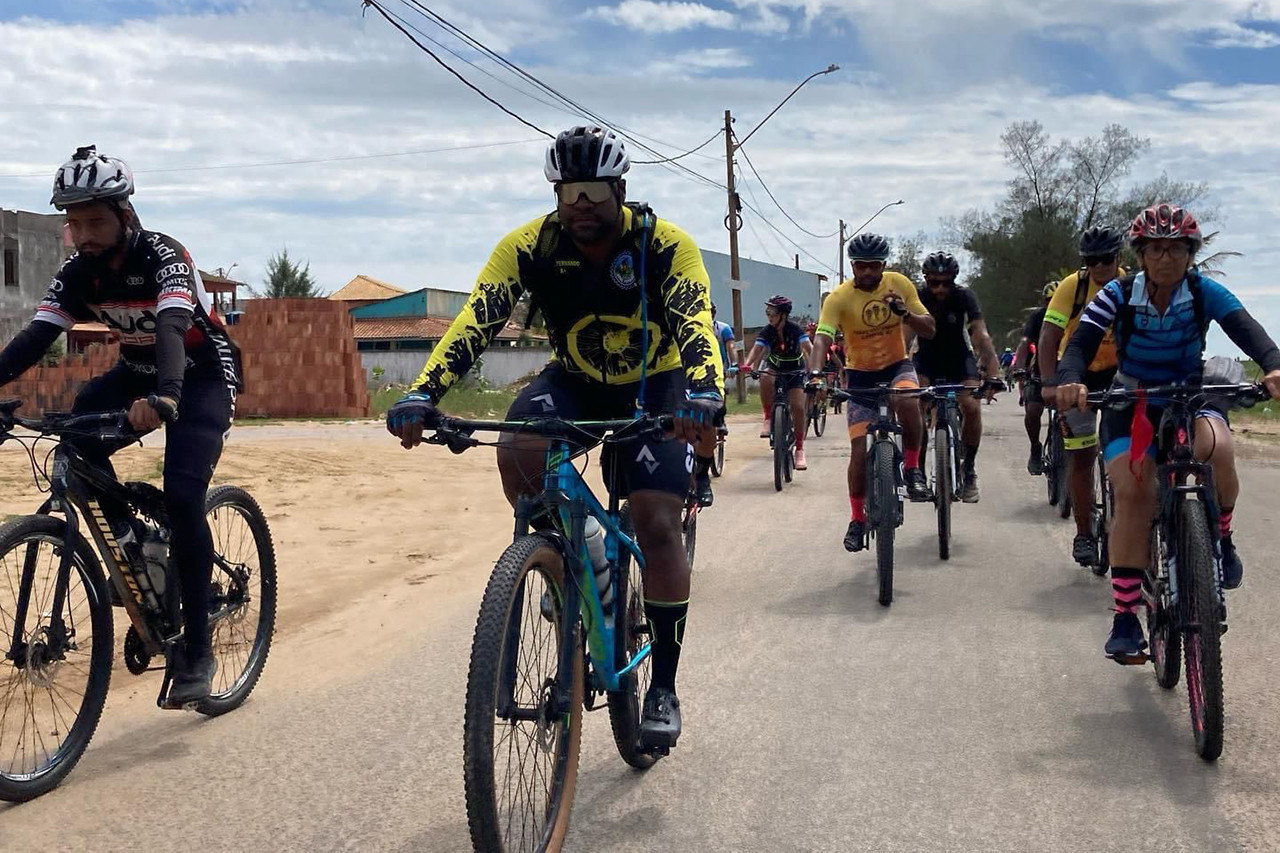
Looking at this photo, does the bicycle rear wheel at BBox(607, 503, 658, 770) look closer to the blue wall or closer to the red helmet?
the red helmet

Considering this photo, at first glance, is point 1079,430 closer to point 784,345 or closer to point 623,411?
point 623,411

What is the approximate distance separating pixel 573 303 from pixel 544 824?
1707 millimetres

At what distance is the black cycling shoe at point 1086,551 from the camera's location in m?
7.98

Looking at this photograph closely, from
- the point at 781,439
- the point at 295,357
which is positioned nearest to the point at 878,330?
the point at 781,439

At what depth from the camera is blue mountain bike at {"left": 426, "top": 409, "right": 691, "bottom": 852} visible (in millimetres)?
3096

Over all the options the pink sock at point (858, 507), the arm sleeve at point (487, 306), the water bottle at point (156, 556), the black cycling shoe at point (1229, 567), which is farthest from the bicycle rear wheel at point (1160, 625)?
the water bottle at point (156, 556)

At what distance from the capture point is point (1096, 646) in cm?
619

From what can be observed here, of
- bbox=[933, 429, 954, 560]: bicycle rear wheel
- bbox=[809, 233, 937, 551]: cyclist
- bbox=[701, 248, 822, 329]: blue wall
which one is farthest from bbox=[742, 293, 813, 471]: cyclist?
bbox=[701, 248, 822, 329]: blue wall

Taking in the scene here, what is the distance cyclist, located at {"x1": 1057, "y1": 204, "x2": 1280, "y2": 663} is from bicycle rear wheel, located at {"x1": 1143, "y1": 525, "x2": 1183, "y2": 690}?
0.05 meters

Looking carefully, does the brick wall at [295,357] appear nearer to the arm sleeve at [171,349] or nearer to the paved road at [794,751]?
the paved road at [794,751]

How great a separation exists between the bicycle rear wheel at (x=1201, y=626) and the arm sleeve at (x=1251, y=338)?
0.72m

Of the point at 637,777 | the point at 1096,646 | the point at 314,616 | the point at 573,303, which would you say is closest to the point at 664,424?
the point at 573,303

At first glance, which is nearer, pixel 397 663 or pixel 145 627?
pixel 145 627

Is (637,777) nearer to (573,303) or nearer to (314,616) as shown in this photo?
(573,303)
